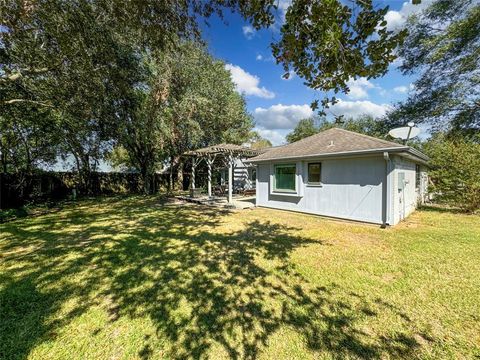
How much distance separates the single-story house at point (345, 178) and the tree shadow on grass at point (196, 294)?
3279 millimetres

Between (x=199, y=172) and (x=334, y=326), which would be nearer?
(x=334, y=326)

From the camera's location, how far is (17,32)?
6531 mm

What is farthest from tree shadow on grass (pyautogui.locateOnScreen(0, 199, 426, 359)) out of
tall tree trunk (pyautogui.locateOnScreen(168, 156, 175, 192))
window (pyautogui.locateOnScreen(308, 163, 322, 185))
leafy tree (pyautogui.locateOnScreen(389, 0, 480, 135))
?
tall tree trunk (pyautogui.locateOnScreen(168, 156, 175, 192))

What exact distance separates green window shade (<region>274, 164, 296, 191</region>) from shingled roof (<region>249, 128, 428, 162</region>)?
594 millimetres

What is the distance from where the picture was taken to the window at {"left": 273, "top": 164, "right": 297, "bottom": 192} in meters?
10.5

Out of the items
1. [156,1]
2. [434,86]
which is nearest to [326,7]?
[156,1]

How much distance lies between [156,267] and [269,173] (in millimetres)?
8112

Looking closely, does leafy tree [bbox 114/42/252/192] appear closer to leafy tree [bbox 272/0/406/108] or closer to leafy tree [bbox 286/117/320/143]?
leafy tree [bbox 272/0/406/108]

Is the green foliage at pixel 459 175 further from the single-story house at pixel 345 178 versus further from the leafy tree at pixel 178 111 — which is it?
the leafy tree at pixel 178 111

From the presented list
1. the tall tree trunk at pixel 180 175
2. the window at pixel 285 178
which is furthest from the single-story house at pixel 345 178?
the tall tree trunk at pixel 180 175

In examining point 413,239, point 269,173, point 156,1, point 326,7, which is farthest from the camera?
point 269,173

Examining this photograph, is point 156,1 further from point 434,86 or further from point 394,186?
point 434,86

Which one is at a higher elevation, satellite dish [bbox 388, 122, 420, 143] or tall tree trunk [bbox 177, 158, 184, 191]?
satellite dish [bbox 388, 122, 420, 143]

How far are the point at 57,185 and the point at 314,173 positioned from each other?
18244 mm
